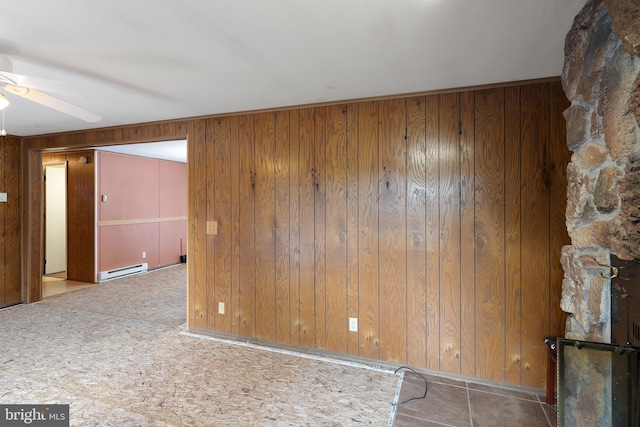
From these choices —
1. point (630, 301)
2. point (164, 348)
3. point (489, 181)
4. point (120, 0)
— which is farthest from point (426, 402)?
point (120, 0)

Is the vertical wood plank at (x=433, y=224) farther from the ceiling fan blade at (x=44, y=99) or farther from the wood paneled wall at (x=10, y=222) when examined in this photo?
the wood paneled wall at (x=10, y=222)

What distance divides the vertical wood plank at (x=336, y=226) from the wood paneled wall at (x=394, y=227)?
0.03 ft

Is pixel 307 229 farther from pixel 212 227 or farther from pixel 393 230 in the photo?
pixel 212 227

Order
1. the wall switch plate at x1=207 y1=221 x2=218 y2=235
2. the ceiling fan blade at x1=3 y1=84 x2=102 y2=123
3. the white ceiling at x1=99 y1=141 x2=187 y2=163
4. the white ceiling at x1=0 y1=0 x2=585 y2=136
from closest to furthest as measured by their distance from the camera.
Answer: the white ceiling at x1=0 y1=0 x2=585 y2=136 < the ceiling fan blade at x1=3 y1=84 x2=102 y2=123 < the wall switch plate at x1=207 y1=221 x2=218 y2=235 < the white ceiling at x1=99 y1=141 x2=187 y2=163

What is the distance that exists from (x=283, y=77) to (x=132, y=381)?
2.55 m

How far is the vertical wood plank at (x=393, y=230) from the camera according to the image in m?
2.60

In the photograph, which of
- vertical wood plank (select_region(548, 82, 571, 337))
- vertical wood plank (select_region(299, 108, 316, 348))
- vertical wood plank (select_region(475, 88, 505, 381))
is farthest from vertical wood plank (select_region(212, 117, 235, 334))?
vertical wood plank (select_region(548, 82, 571, 337))

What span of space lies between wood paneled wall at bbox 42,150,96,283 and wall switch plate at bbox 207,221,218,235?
3.42 m

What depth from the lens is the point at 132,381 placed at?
7.97ft

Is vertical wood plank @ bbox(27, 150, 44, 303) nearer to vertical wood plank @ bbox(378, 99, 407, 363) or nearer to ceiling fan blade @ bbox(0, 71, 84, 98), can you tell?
ceiling fan blade @ bbox(0, 71, 84, 98)

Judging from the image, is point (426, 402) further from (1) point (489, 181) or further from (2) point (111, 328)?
(2) point (111, 328)

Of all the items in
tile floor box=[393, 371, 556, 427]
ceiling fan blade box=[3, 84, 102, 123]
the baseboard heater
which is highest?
ceiling fan blade box=[3, 84, 102, 123]

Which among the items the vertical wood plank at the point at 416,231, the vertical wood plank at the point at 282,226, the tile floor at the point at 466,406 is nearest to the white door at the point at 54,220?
the vertical wood plank at the point at 282,226

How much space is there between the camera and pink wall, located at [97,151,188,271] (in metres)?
5.58
